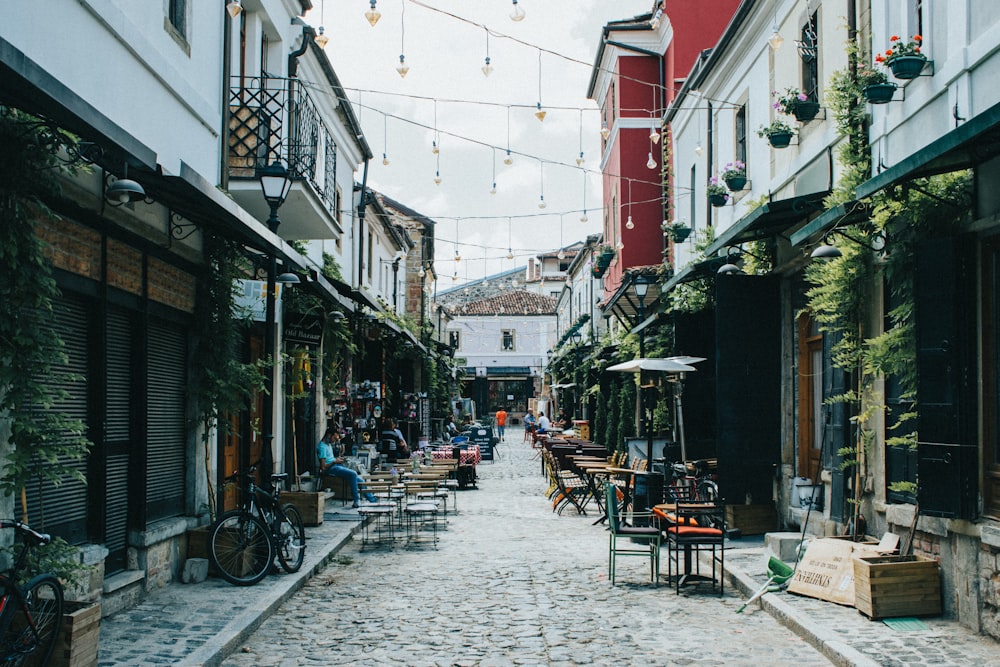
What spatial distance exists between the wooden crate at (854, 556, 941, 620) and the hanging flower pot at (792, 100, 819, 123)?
5.47 metres

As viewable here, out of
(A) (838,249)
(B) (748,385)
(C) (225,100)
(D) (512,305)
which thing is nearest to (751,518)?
(B) (748,385)

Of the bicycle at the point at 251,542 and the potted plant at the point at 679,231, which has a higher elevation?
the potted plant at the point at 679,231

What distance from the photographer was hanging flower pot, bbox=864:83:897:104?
899 centimetres

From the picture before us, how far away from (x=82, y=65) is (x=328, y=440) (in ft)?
38.4

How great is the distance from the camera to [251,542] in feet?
33.4

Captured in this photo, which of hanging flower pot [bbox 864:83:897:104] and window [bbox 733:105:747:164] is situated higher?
window [bbox 733:105:747:164]

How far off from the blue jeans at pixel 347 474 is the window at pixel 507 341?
54.0m

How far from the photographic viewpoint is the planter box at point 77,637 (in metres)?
5.84

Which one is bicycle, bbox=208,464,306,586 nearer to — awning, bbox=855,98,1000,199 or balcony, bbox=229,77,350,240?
balcony, bbox=229,77,350,240

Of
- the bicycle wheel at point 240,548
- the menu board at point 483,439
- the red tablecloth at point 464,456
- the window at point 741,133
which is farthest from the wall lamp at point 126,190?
the menu board at point 483,439

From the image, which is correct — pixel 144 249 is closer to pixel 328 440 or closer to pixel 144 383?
pixel 144 383

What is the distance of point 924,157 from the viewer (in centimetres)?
700

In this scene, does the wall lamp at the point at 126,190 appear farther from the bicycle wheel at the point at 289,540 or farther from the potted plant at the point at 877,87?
the potted plant at the point at 877,87

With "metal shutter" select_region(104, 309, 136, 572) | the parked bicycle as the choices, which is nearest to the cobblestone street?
the parked bicycle
